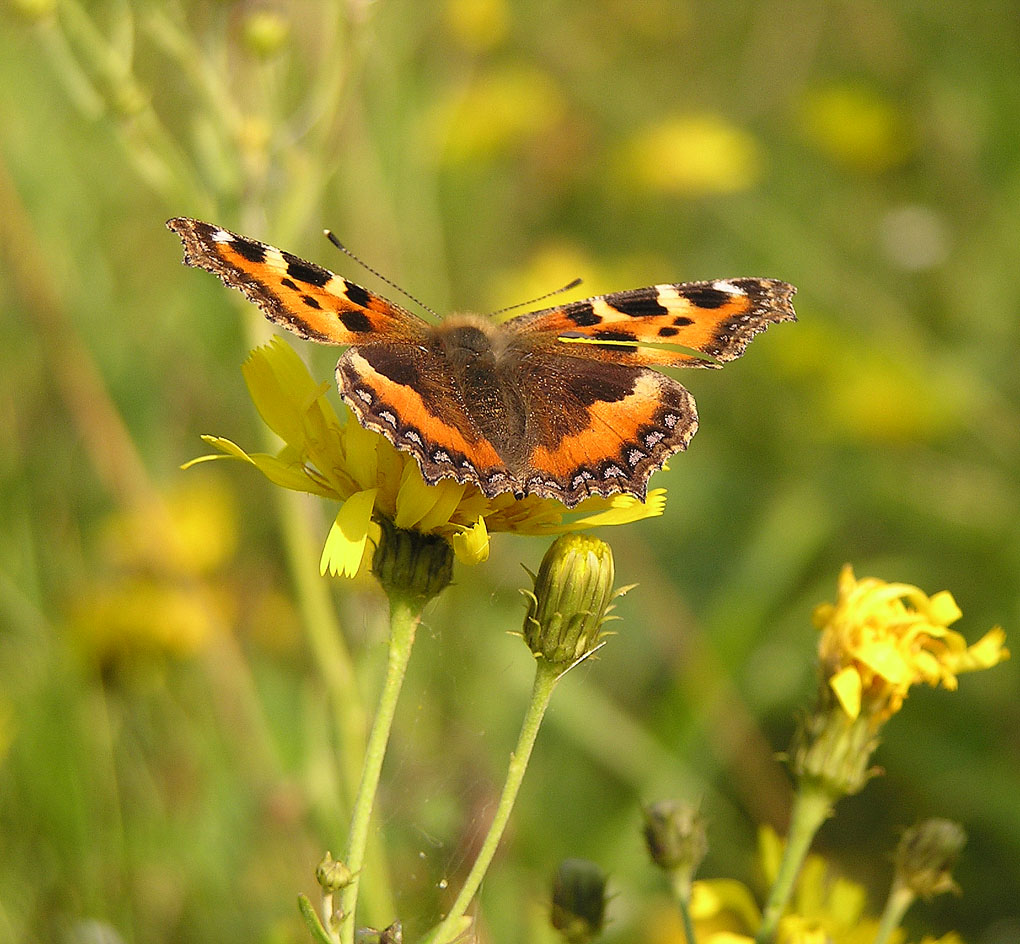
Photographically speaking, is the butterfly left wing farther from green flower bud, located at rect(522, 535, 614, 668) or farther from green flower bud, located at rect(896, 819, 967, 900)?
→ green flower bud, located at rect(896, 819, 967, 900)

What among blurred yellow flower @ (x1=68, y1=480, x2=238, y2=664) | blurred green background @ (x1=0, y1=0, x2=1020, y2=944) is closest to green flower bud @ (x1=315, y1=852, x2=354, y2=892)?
blurred green background @ (x1=0, y1=0, x2=1020, y2=944)

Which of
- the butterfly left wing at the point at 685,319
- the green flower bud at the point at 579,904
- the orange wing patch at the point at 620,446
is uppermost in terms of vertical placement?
the butterfly left wing at the point at 685,319

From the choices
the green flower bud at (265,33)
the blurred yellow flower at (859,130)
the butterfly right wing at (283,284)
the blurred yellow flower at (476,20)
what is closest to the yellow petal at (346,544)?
the butterfly right wing at (283,284)

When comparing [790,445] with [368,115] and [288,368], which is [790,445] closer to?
[368,115]

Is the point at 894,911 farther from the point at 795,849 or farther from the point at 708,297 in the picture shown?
the point at 708,297

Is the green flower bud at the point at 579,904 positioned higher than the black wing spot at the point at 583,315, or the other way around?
the black wing spot at the point at 583,315

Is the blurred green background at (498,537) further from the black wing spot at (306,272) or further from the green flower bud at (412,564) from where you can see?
the black wing spot at (306,272)
